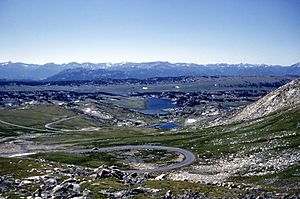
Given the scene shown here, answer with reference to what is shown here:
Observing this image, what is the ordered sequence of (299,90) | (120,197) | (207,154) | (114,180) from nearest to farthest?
(120,197) < (114,180) < (207,154) < (299,90)

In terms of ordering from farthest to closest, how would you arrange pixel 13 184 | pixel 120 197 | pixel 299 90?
pixel 299 90 → pixel 13 184 → pixel 120 197

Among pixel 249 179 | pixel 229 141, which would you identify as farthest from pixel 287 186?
pixel 229 141

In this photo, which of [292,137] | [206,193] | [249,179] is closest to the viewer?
[206,193]

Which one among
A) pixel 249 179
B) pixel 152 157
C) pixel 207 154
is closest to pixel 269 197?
pixel 249 179

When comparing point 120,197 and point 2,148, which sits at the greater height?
point 120,197

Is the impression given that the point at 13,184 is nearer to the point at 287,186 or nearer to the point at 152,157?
the point at 287,186

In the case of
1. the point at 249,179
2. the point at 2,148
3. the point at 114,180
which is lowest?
the point at 2,148

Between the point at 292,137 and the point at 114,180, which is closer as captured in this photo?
the point at 114,180

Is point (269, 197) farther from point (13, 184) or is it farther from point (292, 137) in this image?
point (292, 137)

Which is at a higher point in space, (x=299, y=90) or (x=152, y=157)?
(x=299, y=90)
